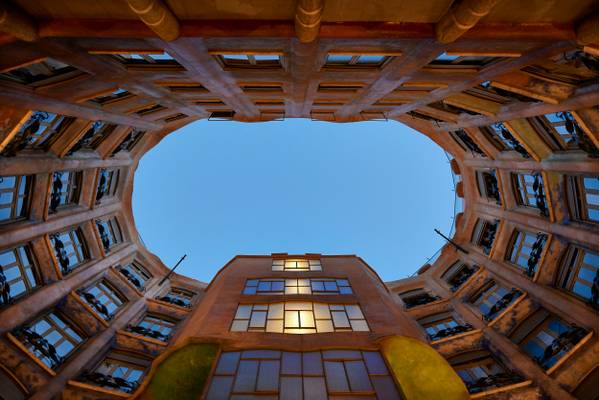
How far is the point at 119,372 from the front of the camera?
15.8m

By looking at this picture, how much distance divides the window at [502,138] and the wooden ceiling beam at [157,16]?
55.1 ft

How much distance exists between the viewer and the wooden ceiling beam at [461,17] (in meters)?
6.86

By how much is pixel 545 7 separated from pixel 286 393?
13526mm

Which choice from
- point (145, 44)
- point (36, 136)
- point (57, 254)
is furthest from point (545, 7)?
point (57, 254)

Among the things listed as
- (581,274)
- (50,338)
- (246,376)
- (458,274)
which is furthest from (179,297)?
(581,274)

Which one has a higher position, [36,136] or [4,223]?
[36,136]

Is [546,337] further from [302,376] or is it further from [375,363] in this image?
[302,376]

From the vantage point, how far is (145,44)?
9.71 metres

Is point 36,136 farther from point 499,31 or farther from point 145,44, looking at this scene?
point 499,31

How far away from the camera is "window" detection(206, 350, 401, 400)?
32.5 ft

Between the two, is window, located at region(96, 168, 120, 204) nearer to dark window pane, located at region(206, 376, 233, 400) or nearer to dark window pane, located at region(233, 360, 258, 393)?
dark window pane, located at region(206, 376, 233, 400)

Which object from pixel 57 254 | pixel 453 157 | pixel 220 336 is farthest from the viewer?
pixel 453 157

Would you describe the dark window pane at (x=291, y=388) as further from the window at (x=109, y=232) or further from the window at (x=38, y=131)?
the window at (x=109, y=232)

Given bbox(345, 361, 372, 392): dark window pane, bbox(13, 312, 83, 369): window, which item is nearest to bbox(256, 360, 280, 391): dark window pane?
bbox(345, 361, 372, 392): dark window pane
